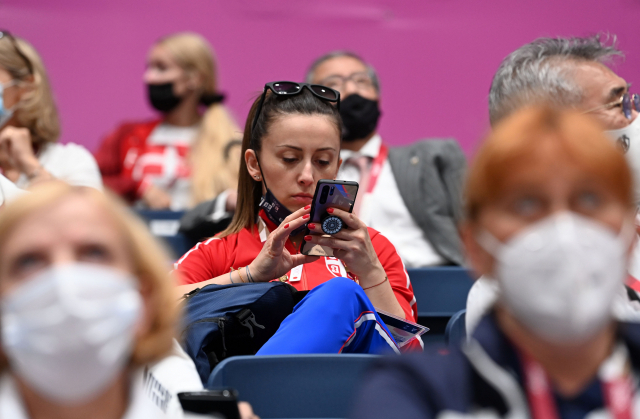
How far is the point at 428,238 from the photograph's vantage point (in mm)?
3193

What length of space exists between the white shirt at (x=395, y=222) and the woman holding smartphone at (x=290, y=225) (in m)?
0.73

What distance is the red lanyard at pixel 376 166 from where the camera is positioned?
3316 mm

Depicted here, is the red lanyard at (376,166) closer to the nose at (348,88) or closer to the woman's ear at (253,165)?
the nose at (348,88)

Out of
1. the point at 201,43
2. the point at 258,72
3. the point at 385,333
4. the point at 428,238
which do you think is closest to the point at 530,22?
the point at 258,72

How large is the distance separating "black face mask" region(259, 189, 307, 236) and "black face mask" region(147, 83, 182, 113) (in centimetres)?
230

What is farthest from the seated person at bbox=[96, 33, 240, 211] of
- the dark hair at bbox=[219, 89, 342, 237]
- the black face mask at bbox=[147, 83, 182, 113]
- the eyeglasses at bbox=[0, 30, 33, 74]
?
the dark hair at bbox=[219, 89, 342, 237]

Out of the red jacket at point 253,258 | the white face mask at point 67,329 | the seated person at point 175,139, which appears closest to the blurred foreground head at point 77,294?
the white face mask at point 67,329

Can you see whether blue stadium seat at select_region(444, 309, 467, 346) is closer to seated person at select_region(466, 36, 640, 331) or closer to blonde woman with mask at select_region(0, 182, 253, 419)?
seated person at select_region(466, 36, 640, 331)

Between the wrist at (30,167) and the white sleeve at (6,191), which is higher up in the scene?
the white sleeve at (6,191)

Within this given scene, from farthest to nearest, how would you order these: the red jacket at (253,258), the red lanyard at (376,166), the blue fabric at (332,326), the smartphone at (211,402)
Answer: the red lanyard at (376,166) → the red jacket at (253,258) → the blue fabric at (332,326) → the smartphone at (211,402)

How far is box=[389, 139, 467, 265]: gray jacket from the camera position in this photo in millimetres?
3150

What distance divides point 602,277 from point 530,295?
3.6 inches

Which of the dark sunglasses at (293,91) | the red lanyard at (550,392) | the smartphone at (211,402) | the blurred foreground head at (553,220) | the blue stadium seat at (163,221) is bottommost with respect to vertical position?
the blue stadium seat at (163,221)

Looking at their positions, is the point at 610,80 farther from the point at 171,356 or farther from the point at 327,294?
the point at 171,356
